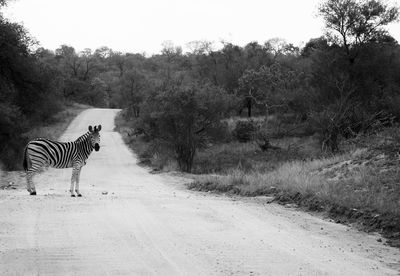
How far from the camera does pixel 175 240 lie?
862cm

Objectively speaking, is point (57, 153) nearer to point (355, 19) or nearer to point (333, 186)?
point (333, 186)

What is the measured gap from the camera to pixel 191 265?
718 cm

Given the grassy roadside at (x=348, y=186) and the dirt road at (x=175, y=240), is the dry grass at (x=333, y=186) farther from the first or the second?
the dirt road at (x=175, y=240)

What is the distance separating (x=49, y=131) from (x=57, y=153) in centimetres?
3665

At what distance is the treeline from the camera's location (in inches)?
1321

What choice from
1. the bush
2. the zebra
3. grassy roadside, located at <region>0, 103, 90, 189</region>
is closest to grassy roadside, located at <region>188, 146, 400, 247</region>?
the zebra

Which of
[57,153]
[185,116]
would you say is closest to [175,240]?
[57,153]

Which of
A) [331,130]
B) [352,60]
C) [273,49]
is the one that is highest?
[273,49]

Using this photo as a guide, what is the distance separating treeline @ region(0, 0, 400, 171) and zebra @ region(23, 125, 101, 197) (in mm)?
15521

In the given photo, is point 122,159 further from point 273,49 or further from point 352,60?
point 273,49

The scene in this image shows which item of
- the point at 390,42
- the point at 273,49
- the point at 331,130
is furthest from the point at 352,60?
the point at 273,49

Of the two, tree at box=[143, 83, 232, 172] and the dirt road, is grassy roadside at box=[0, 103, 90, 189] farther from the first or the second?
tree at box=[143, 83, 232, 172]

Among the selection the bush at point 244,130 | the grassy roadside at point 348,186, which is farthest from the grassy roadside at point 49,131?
the bush at point 244,130

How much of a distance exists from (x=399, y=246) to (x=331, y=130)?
82.9 feet
